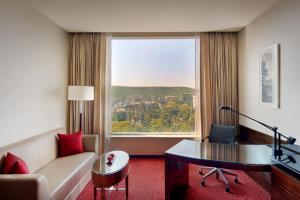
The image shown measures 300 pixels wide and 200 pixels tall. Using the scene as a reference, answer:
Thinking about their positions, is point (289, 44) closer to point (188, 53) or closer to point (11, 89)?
point (188, 53)

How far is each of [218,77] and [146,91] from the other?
1.64m

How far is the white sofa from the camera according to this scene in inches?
74.2

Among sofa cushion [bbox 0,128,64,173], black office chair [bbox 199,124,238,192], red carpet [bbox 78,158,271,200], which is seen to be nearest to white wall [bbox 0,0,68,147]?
sofa cushion [bbox 0,128,64,173]

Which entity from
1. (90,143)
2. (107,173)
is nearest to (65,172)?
(107,173)

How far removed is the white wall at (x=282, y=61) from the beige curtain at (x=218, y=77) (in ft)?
1.21

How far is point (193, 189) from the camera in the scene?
3078mm

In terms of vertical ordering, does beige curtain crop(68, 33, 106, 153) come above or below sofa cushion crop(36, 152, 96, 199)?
above

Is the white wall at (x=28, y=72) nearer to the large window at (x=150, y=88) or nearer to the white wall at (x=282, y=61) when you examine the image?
the large window at (x=150, y=88)

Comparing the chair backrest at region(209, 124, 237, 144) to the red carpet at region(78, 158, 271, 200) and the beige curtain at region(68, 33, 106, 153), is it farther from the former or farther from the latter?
the beige curtain at region(68, 33, 106, 153)

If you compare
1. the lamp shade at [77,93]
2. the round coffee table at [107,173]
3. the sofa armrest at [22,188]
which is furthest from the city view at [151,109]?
the sofa armrest at [22,188]

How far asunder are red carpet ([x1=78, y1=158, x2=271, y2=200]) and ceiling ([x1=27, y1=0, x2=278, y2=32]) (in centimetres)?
281

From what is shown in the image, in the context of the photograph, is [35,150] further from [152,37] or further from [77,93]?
[152,37]

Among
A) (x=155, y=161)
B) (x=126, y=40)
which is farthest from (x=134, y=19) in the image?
(x=155, y=161)

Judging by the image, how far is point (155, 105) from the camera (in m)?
4.75
